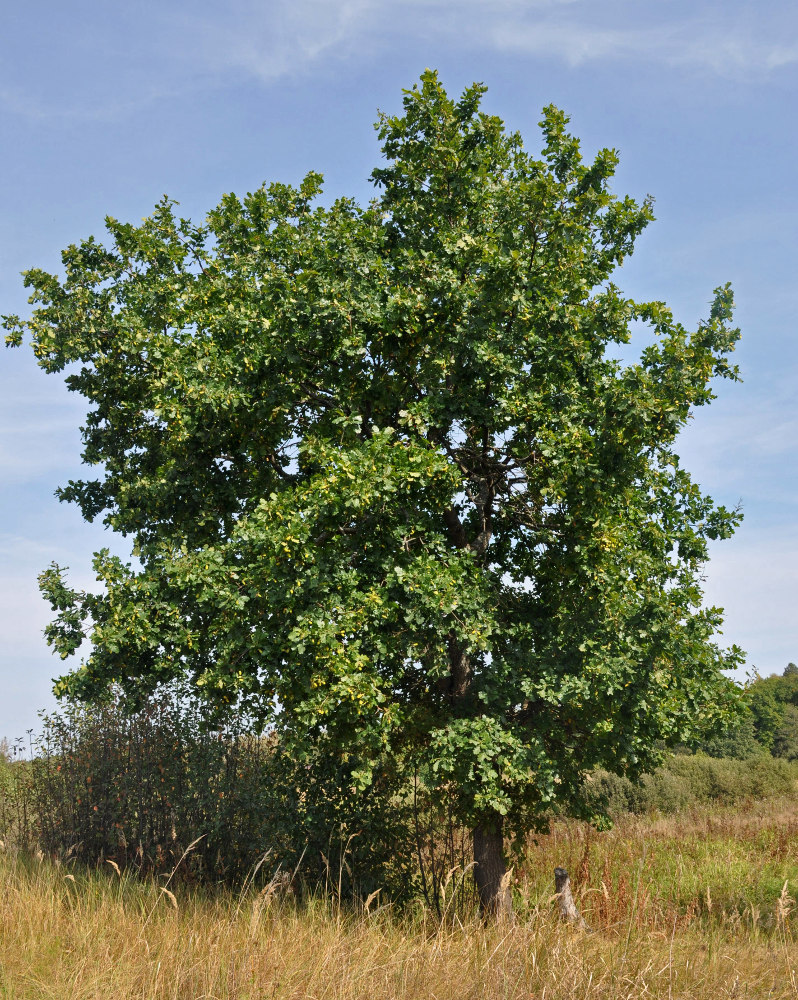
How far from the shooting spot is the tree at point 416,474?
8.80m

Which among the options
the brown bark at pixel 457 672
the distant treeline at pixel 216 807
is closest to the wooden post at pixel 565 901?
the distant treeline at pixel 216 807

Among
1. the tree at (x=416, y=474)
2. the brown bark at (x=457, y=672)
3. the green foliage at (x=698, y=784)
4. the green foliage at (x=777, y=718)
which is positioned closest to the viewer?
the tree at (x=416, y=474)

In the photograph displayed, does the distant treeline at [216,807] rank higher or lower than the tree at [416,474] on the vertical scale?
lower

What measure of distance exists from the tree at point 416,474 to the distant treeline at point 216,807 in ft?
3.12

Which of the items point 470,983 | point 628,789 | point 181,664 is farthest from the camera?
point 628,789

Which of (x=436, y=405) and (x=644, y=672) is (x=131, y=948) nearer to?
(x=644, y=672)

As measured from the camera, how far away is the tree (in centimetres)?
880

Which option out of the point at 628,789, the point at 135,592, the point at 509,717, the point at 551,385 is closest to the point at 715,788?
the point at 628,789

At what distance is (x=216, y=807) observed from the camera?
38.9 ft

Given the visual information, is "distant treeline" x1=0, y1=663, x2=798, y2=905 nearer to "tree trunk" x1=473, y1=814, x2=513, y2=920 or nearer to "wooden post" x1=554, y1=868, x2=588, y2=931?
"tree trunk" x1=473, y1=814, x2=513, y2=920

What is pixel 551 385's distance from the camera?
9.71 m

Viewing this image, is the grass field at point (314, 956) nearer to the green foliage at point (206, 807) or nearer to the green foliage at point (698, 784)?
the green foliage at point (206, 807)

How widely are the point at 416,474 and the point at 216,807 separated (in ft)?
21.5

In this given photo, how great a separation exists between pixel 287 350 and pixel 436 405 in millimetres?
2003
